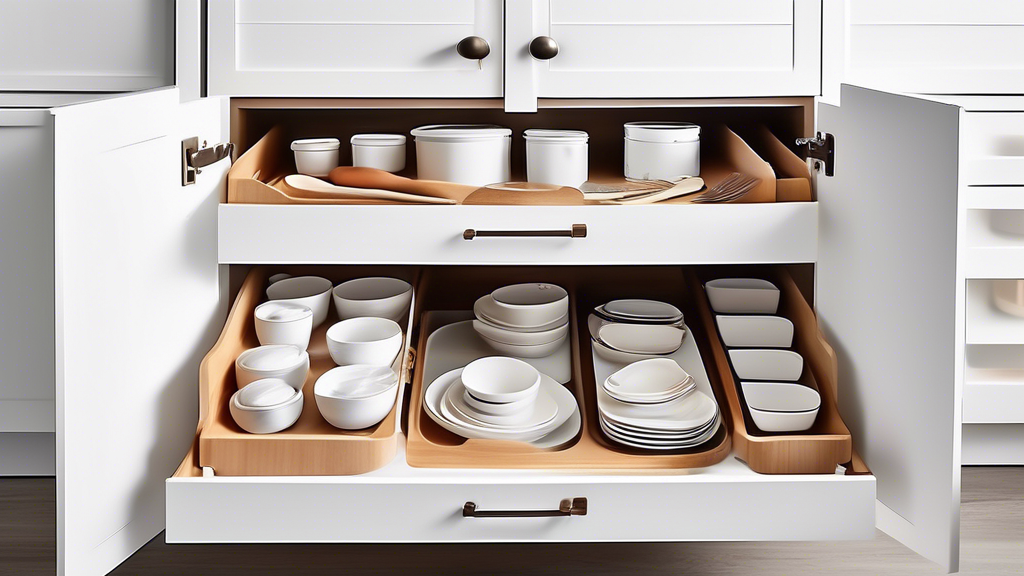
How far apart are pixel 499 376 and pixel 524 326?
108mm

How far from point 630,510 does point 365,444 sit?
0.32 m

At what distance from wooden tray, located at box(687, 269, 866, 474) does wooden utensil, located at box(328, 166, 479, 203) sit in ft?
1.34

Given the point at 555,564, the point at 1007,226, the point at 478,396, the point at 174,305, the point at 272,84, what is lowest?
the point at 555,564

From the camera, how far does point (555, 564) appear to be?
4.50 ft

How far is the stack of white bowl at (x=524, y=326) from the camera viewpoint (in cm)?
130

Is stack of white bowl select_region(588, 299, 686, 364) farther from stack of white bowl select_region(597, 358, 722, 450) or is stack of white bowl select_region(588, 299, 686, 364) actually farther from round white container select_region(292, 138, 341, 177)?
round white container select_region(292, 138, 341, 177)

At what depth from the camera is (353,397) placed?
3.56ft

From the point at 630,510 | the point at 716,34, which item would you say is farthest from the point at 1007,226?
the point at 630,510

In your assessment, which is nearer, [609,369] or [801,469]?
[801,469]

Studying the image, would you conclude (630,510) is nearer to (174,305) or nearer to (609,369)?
(609,369)

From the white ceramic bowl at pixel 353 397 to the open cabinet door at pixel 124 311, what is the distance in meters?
0.19

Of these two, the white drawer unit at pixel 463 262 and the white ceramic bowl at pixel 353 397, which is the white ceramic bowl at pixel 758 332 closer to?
the white drawer unit at pixel 463 262

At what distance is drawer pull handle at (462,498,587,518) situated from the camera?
3.30 ft

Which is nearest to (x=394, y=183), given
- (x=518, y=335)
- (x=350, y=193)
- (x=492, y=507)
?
(x=350, y=193)
